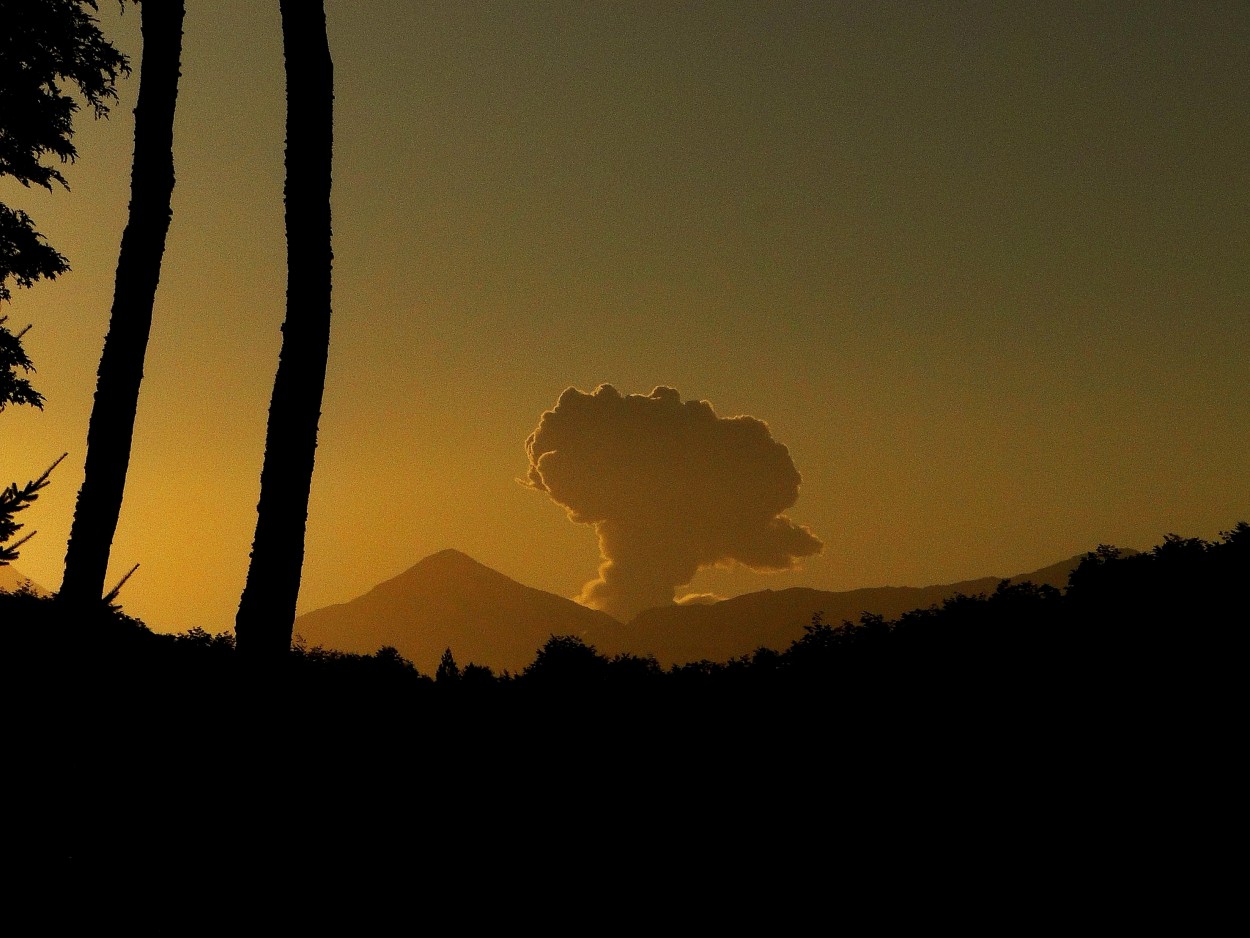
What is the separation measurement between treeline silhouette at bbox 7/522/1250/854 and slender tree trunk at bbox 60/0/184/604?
3669mm

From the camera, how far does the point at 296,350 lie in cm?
851

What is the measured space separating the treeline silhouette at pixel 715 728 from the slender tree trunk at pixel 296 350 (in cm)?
54

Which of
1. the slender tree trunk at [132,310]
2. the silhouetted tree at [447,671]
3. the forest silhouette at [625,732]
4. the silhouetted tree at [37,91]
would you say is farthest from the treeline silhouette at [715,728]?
the silhouetted tree at [37,91]

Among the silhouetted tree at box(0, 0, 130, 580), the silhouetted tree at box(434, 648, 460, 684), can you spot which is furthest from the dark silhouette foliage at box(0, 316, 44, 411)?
the silhouetted tree at box(434, 648, 460, 684)

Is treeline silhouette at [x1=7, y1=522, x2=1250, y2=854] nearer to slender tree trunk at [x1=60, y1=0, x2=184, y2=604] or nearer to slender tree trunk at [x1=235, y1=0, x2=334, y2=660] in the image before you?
slender tree trunk at [x1=235, y1=0, x2=334, y2=660]

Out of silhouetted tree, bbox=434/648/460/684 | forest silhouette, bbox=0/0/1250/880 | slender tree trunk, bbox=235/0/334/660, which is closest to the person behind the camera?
forest silhouette, bbox=0/0/1250/880

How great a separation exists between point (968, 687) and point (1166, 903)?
5.61 ft

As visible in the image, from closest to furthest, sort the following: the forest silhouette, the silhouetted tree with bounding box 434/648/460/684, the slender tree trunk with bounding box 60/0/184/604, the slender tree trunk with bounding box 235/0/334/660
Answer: the forest silhouette, the slender tree trunk with bounding box 235/0/334/660, the silhouetted tree with bounding box 434/648/460/684, the slender tree trunk with bounding box 60/0/184/604

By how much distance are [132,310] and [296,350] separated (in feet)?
15.9

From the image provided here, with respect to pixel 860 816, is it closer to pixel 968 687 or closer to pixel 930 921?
pixel 930 921

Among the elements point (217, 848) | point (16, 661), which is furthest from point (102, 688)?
point (217, 848)

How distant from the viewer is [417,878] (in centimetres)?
566

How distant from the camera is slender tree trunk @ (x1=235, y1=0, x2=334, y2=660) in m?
8.12

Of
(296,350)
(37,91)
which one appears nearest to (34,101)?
(37,91)
